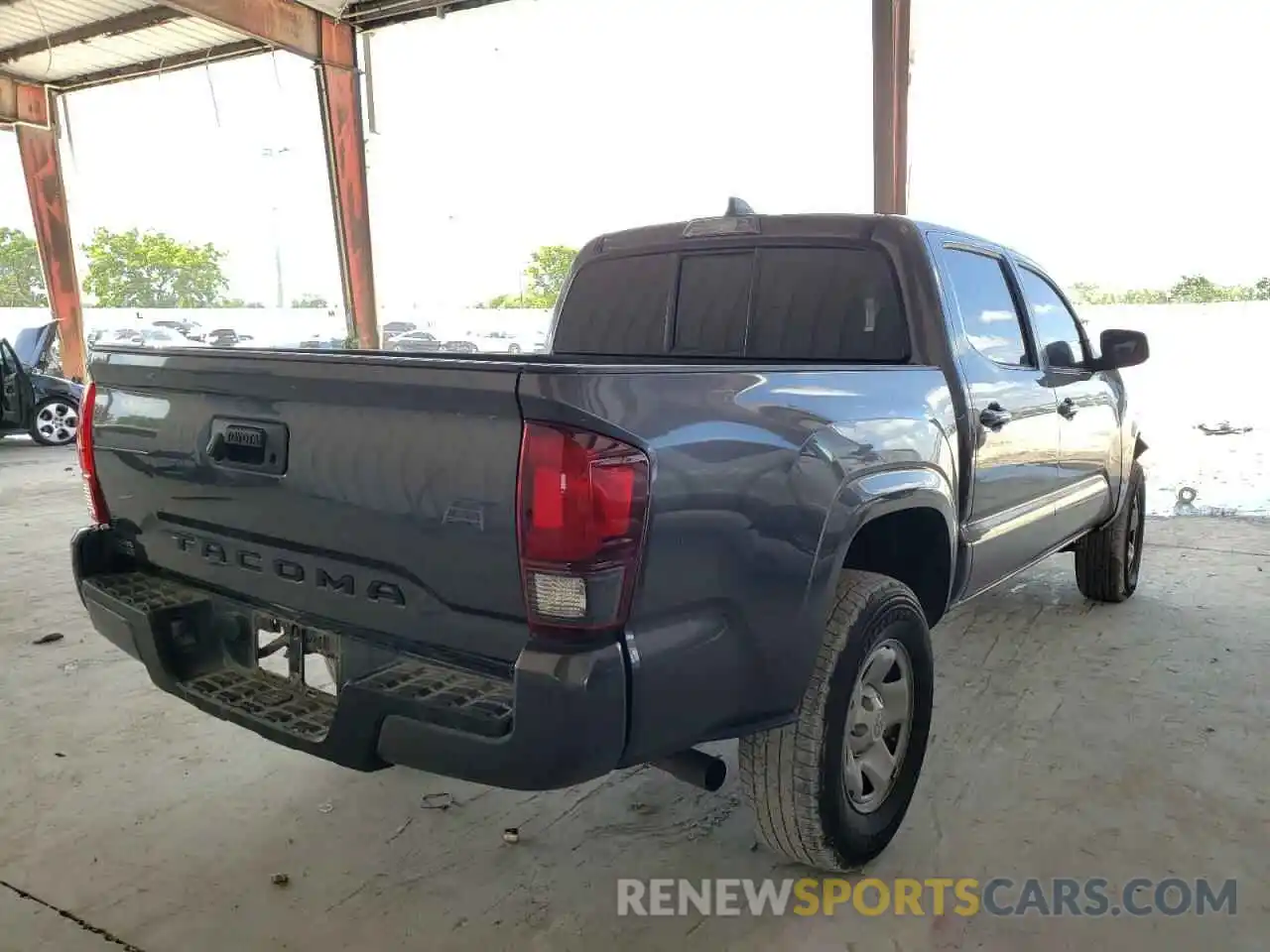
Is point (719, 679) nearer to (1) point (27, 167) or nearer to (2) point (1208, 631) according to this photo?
(2) point (1208, 631)

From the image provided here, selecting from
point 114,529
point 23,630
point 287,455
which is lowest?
point 23,630

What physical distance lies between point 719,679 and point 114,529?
69.8 inches

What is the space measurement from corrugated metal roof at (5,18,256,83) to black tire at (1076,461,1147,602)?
11290 millimetres

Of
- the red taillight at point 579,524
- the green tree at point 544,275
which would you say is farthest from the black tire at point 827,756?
the green tree at point 544,275

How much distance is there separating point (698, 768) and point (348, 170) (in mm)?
10944

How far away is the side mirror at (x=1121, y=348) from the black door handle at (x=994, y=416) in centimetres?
108

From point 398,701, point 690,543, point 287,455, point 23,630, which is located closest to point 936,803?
point 690,543

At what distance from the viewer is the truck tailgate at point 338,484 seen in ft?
5.62

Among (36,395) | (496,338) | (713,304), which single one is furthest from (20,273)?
(713,304)

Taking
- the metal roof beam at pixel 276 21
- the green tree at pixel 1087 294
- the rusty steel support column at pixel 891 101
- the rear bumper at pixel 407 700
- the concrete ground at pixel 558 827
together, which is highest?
the metal roof beam at pixel 276 21

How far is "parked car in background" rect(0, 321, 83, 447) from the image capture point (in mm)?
10117

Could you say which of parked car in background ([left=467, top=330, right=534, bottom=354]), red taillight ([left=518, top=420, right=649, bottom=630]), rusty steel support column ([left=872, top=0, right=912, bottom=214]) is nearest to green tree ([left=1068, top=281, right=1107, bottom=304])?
rusty steel support column ([left=872, top=0, right=912, bottom=214])

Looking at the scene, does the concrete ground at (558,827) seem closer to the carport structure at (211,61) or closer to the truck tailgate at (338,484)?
the truck tailgate at (338,484)

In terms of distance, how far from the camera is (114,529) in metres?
2.54
